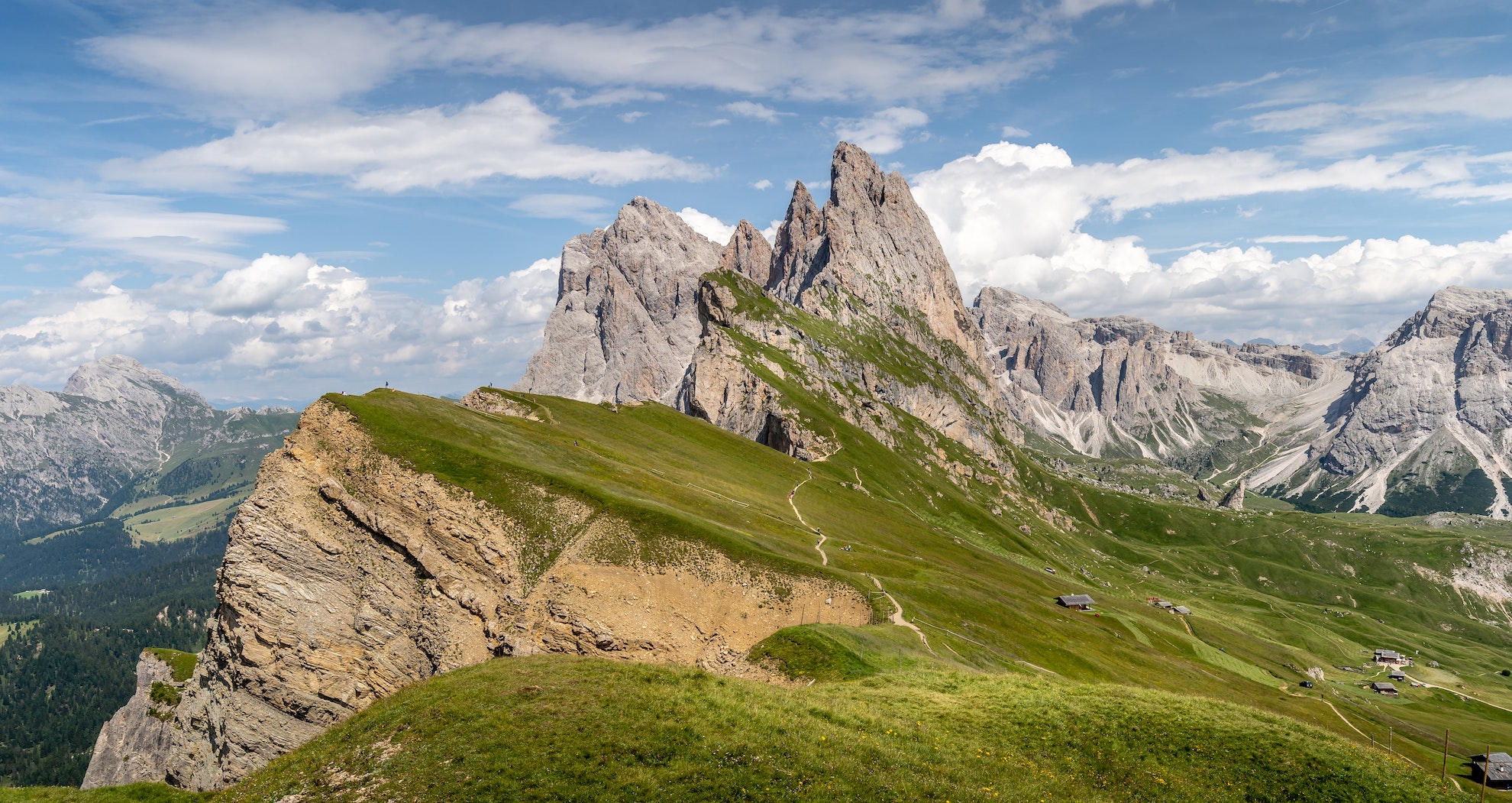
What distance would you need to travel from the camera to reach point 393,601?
59.9 metres

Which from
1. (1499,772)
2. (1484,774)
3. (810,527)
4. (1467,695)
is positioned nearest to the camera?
(1484,774)

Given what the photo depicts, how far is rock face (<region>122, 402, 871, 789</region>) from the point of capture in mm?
56500

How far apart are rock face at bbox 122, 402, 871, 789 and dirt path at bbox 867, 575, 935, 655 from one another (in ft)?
20.1

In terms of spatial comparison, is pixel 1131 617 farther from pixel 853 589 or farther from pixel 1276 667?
pixel 853 589

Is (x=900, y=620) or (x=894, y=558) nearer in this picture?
(x=900, y=620)

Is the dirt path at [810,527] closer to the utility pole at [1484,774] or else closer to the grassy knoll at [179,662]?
the utility pole at [1484,774]

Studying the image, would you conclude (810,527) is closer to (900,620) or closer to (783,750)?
(900,620)

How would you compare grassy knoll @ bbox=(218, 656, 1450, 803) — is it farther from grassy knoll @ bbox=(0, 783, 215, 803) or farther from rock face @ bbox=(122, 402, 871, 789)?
rock face @ bbox=(122, 402, 871, 789)

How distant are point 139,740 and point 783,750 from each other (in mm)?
83151

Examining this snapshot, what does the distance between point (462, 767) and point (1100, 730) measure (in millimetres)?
30479

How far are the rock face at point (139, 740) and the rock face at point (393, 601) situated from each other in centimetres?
844

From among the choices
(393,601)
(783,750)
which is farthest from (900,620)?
(393,601)

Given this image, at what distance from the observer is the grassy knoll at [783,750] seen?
28141 mm

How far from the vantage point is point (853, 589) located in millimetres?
70812
